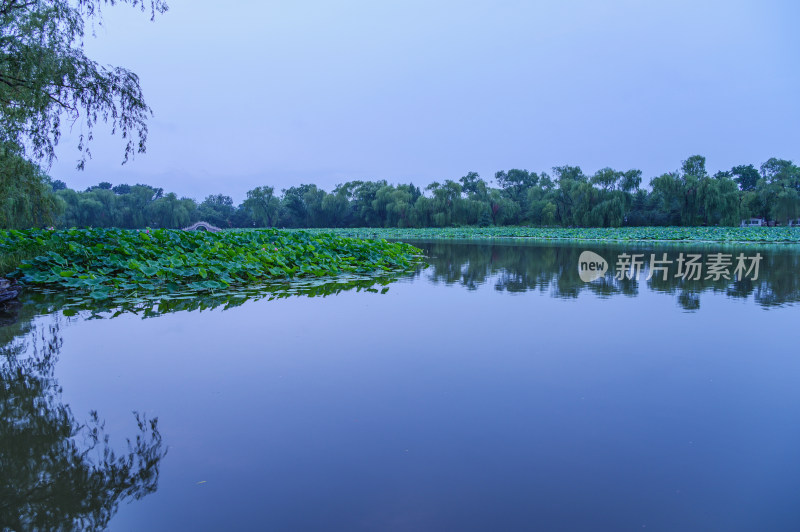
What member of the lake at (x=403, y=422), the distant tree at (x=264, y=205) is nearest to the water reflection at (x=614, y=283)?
the lake at (x=403, y=422)

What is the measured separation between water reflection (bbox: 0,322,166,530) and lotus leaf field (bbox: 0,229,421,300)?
3296 millimetres

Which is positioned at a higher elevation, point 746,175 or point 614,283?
point 746,175

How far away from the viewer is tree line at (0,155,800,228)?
28500 millimetres

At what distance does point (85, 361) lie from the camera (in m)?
3.20

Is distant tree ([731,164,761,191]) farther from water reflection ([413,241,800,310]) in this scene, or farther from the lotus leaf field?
the lotus leaf field

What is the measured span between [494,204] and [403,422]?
122 feet

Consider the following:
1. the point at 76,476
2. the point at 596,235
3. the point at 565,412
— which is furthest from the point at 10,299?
the point at 596,235

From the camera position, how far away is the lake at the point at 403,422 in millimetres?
1628

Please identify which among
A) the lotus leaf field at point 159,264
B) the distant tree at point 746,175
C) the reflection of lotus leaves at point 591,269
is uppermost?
the distant tree at point 746,175

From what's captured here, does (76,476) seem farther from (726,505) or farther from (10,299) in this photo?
(10,299)

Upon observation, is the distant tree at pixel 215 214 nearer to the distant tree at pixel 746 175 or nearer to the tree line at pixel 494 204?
the tree line at pixel 494 204

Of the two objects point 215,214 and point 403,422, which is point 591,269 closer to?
point 403,422

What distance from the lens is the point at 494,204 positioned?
1510 inches

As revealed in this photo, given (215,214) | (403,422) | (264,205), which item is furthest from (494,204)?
(403,422)
